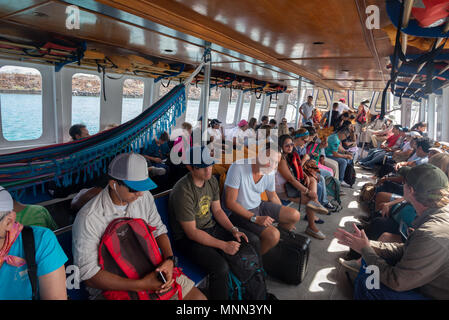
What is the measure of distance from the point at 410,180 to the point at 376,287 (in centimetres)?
84

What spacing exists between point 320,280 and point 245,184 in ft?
4.38

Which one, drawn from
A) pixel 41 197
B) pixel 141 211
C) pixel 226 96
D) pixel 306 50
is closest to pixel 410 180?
pixel 141 211

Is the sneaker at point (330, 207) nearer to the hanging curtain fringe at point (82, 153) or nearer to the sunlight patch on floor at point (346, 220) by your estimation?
the sunlight patch on floor at point (346, 220)

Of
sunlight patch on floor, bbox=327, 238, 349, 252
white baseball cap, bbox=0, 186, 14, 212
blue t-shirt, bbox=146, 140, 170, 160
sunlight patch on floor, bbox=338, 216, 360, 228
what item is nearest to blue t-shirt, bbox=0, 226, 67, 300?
white baseball cap, bbox=0, 186, 14, 212

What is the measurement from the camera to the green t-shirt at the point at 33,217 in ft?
6.17

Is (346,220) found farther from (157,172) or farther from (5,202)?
(5,202)

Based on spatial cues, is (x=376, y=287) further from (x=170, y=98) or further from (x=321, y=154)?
(x=321, y=154)

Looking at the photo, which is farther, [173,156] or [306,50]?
[173,156]

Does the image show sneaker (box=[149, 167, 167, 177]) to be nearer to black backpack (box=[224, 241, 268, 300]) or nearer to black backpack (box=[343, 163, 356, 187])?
black backpack (box=[224, 241, 268, 300])

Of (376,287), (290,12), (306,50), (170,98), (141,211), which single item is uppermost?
(306,50)

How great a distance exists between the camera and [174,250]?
98.5 inches

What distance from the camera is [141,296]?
5.69 ft

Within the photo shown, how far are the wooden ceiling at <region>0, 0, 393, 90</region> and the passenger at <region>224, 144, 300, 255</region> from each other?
4.28 feet

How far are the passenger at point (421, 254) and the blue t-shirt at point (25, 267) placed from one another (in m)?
2.06
